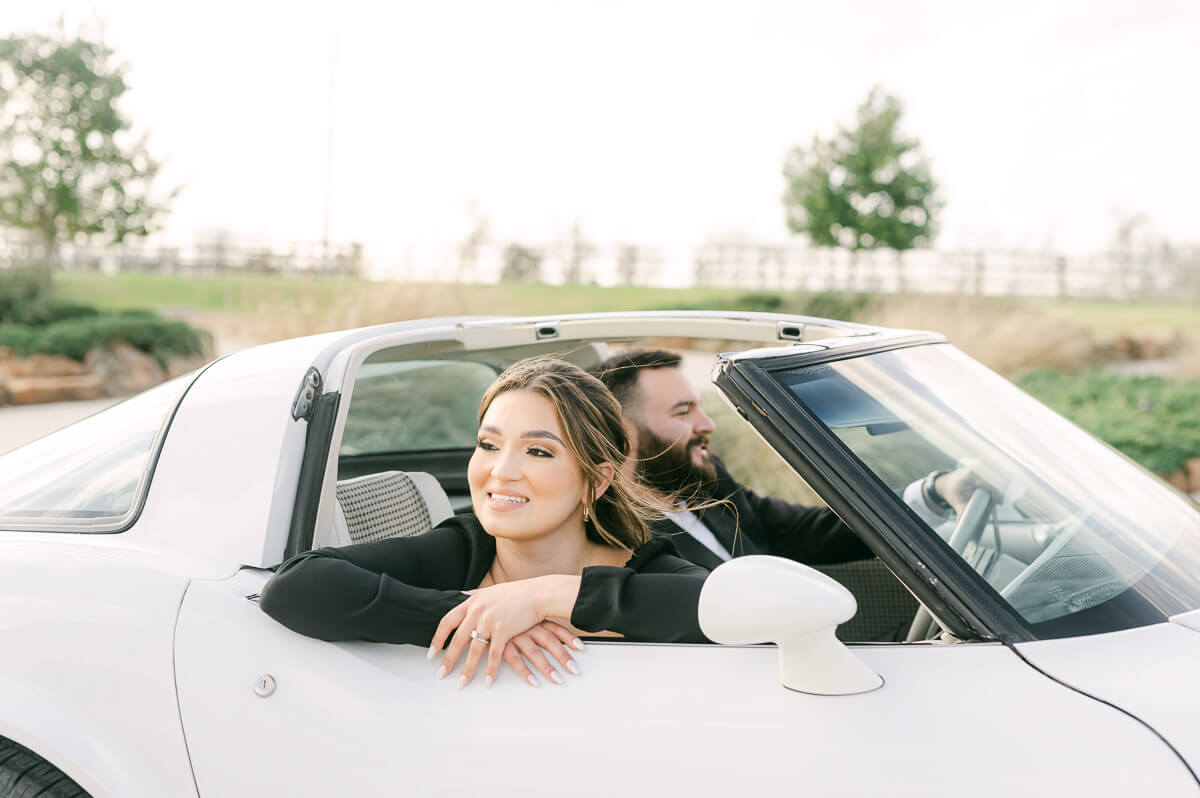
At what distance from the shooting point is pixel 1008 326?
12539 millimetres

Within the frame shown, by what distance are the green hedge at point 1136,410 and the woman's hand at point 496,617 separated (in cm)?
706

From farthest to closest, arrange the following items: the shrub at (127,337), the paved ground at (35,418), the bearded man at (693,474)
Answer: the shrub at (127,337), the paved ground at (35,418), the bearded man at (693,474)

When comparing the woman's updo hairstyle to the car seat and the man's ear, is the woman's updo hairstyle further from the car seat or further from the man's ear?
the car seat

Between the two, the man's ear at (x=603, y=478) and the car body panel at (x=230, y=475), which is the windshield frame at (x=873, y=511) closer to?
the man's ear at (x=603, y=478)

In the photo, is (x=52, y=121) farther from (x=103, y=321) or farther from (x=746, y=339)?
(x=746, y=339)

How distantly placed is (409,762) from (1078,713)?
0.99 meters

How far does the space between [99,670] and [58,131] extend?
1968cm

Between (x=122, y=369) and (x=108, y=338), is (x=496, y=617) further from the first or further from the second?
(x=108, y=338)

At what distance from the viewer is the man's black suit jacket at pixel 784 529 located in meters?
2.82

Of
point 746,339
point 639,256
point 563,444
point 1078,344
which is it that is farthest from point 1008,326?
point 639,256

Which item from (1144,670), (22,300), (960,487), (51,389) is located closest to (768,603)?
(1144,670)

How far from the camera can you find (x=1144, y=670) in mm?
1483

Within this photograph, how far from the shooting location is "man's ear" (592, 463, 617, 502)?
6.59 ft

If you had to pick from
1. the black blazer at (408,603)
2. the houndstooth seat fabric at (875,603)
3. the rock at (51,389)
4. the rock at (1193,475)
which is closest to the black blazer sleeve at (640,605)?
the black blazer at (408,603)
